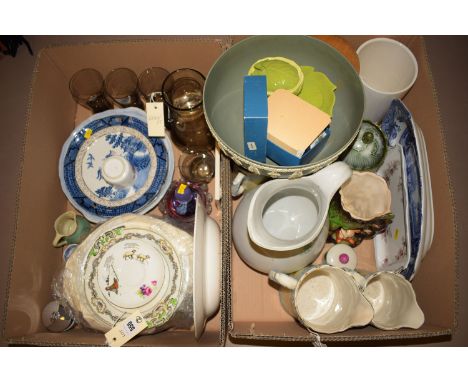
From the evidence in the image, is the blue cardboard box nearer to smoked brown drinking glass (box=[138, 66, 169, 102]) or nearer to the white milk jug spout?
the white milk jug spout

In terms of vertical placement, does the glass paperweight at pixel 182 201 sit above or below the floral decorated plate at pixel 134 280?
above

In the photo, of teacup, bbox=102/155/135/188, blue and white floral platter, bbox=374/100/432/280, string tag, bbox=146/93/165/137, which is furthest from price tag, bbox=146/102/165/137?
blue and white floral platter, bbox=374/100/432/280

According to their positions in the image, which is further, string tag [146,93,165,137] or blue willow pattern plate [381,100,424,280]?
string tag [146,93,165,137]

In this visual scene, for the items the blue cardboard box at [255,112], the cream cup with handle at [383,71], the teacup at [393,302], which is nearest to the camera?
the blue cardboard box at [255,112]

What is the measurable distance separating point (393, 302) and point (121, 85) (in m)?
0.90

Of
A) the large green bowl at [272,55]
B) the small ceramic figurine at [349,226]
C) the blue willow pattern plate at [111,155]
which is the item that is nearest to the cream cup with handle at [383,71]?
the large green bowl at [272,55]

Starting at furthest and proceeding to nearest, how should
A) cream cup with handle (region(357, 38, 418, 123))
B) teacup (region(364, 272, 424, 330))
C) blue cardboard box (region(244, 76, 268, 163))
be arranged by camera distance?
cream cup with handle (region(357, 38, 418, 123))
teacup (region(364, 272, 424, 330))
blue cardboard box (region(244, 76, 268, 163))

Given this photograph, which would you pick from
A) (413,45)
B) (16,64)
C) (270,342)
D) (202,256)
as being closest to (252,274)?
(270,342)

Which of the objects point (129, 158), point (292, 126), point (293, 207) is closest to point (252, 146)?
point (292, 126)

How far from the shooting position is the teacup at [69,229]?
2.94 feet

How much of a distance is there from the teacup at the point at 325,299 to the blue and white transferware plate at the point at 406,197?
0.15 m

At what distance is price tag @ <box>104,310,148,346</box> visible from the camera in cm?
72

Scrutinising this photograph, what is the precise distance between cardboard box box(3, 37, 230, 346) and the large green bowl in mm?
205

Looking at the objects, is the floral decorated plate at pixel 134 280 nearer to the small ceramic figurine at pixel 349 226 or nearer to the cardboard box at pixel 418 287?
the cardboard box at pixel 418 287
